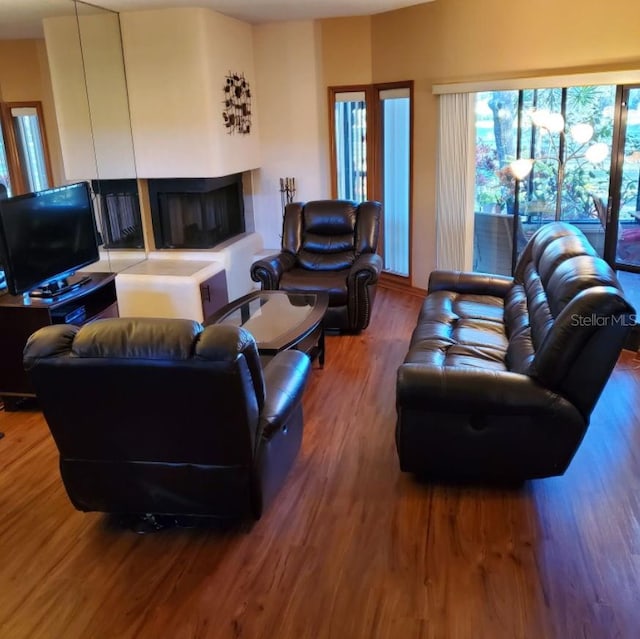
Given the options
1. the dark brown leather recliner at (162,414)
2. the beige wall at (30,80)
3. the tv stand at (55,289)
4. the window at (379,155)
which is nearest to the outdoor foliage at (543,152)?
the window at (379,155)

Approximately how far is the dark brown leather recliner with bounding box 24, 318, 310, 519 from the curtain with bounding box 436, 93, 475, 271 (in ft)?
11.6

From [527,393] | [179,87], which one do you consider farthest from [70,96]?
[527,393]

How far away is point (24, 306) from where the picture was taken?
3797 mm

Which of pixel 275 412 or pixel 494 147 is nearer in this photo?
pixel 275 412

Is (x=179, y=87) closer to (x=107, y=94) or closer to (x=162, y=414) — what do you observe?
(x=107, y=94)

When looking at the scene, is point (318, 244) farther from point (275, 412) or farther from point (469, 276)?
point (275, 412)

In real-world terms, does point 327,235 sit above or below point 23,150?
below

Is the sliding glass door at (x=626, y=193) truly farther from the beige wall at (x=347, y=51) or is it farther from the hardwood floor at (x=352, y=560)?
the beige wall at (x=347, y=51)

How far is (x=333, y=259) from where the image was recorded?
548 centimetres

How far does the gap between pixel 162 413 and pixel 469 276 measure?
2811 mm

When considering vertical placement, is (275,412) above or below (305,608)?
above

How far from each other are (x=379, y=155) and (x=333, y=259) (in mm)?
1650

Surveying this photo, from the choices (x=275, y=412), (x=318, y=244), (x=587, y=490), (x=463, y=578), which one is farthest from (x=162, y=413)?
(x=318, y=244)

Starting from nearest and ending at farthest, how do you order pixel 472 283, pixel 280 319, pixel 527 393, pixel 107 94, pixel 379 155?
pixel 527 393 < pixel 280 319 < pixel 472 283 < pixel 107 94 < pixel 379 155
